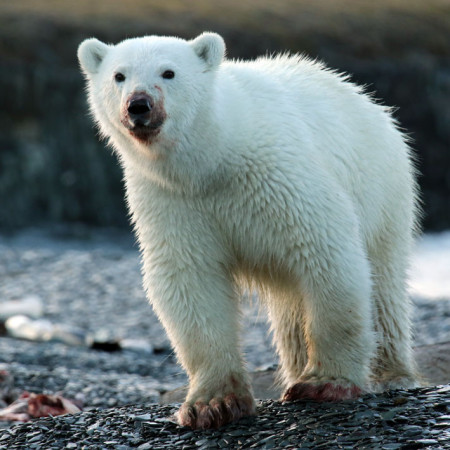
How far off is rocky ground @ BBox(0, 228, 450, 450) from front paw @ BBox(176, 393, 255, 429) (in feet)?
0.19

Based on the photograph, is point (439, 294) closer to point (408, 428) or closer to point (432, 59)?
point (432, 59)

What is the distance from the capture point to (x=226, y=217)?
4246mm

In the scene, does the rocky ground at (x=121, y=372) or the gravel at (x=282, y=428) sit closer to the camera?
the gravel at (x=282, y=428)

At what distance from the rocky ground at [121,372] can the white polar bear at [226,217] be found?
25 cm

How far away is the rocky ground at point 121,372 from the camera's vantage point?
3.82 metres

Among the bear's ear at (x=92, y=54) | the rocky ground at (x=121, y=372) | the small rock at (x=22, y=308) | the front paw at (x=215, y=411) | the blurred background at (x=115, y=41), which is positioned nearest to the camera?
the rocky ground at (x=121, y=372)

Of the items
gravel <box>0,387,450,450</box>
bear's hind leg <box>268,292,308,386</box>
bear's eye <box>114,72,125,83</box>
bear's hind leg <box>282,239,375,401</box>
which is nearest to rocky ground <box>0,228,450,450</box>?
gravel <box>0,387,450,450</box>

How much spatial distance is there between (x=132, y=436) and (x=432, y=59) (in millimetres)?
15489

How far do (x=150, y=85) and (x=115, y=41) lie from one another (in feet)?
45.4

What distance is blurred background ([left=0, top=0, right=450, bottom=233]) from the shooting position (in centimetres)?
1622

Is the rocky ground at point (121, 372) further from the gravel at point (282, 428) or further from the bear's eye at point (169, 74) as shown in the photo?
the bear's eye at point (169, 74)

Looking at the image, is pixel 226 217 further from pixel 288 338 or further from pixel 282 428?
pixel 288 338

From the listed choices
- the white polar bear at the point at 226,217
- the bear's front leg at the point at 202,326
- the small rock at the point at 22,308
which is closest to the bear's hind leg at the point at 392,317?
the white polar bear at the point at 226,217

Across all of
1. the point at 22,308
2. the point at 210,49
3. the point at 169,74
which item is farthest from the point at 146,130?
the point at 22,308
